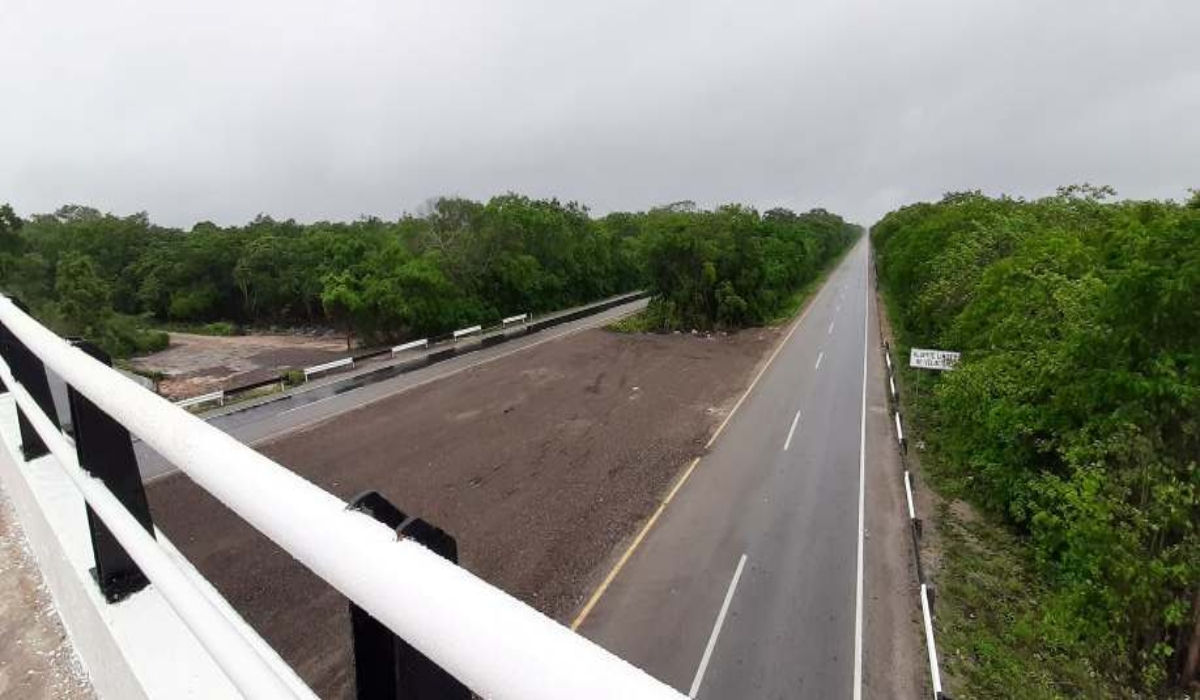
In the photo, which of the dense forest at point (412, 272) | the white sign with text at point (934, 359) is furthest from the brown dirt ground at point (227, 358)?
the white sign with text at point (934, 359)

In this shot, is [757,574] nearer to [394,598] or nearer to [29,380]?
[29,380]

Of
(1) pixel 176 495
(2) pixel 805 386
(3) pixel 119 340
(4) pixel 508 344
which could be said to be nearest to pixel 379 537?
(1) pixel 176 495

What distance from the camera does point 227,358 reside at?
37688 mm

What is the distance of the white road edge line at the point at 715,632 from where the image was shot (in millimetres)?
7980

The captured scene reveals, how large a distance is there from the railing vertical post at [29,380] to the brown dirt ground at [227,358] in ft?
87.1

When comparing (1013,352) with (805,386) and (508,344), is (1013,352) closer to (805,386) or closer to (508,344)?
(805,386)

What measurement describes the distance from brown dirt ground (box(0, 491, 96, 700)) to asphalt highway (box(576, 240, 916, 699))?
737 cm

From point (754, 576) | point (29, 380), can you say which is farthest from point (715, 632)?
point (29, 380)

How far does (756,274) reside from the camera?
37.4 metres

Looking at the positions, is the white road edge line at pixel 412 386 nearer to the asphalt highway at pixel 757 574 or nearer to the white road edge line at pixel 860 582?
the asphalt highway at pixel 757 574

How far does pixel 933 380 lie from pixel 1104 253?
39.1ft

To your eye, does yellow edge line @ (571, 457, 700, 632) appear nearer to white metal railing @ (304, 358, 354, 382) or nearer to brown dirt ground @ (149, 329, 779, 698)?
brown dirt ground @ (149, 329, 779, 698)

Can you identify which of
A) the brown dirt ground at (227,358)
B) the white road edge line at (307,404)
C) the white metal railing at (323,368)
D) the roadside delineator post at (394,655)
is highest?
the roadside delineator post at (394,655)

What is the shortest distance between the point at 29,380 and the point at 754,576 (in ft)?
33.7
